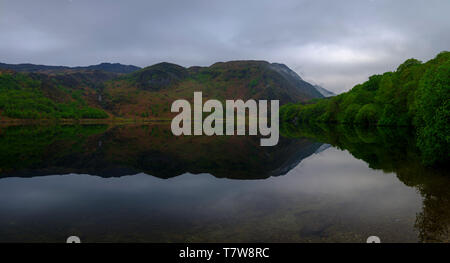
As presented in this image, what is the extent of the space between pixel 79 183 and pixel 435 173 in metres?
28.9

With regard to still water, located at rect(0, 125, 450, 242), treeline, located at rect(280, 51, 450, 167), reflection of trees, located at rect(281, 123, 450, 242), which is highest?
treeline, located at rect(280, 51, 450, 167)

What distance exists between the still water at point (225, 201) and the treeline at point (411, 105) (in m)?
3.09

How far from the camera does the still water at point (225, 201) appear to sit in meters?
12.1

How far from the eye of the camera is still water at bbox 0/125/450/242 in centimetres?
1209

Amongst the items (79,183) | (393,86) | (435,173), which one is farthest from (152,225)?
(393,86)

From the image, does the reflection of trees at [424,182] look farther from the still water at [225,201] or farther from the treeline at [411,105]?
the treeline at [411,105]

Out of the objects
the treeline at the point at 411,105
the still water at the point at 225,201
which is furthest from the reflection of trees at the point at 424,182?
the treeline at the point at 411,105

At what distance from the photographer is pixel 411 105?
6850 cm

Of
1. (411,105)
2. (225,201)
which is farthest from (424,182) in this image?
(411,105)

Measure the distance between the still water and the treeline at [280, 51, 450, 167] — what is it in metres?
3.09

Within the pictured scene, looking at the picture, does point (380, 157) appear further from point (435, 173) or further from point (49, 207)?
point (49, 207)

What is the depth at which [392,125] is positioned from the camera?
84.1 metres

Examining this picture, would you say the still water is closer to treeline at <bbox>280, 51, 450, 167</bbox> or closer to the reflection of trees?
the reflection of trees

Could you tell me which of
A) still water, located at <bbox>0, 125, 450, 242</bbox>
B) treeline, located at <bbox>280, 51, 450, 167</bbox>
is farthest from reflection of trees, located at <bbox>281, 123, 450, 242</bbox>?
treeline, located at <bbox>280, 51, 450, 167</bbox>
